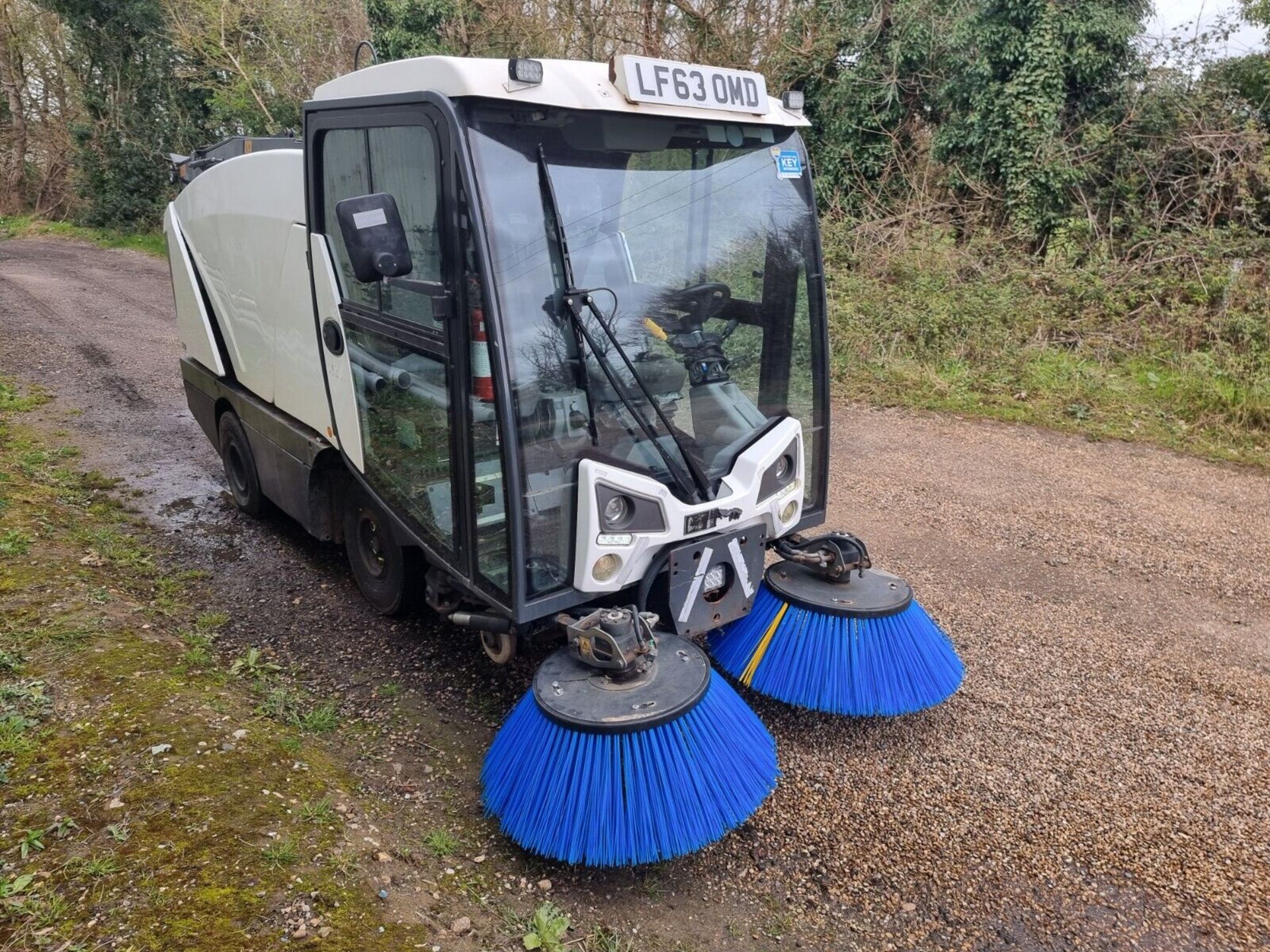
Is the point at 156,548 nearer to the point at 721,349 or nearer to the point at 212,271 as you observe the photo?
the point at 212,271

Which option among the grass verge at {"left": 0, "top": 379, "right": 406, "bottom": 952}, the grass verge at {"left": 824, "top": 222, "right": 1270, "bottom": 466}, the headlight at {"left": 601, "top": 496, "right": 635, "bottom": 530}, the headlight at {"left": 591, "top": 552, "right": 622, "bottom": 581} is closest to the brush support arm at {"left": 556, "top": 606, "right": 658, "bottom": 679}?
the headlight at {"left": 591, "top": 552, "right": 622, "bottom": 581}

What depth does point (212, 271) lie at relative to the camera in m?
5.23

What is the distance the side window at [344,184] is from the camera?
136 inches

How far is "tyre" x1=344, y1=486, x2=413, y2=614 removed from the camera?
4082 millimetres

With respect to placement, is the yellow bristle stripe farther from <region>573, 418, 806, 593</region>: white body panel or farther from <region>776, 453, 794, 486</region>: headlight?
<region>776, 453, 794, 486</region>: headlight

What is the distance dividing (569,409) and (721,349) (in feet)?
2.47

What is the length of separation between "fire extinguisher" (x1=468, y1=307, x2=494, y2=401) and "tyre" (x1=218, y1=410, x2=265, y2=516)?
9.29 ft

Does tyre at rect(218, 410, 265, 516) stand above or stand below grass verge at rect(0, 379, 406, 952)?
above

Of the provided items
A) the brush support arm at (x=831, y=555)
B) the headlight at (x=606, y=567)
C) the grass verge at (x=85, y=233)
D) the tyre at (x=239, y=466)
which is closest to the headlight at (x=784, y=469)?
the brush support arm at (x=831, y=555)

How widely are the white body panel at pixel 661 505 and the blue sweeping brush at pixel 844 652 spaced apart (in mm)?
326

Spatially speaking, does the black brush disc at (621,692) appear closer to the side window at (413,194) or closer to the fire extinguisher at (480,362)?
the fire extinguisher at (480,362)

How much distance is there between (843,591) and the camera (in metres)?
3.63

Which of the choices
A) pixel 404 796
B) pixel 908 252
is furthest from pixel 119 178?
pixel 404 796

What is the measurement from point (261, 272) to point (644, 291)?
2.39 m
